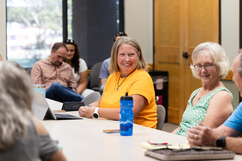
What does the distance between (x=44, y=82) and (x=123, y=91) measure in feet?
8.29

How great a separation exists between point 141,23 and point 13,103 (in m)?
6.63

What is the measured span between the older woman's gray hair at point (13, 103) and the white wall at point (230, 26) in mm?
4899

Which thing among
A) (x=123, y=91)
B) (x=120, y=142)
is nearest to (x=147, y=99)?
(x=123, y=91)

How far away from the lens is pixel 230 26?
589 centimetres

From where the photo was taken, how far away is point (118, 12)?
7.75 m

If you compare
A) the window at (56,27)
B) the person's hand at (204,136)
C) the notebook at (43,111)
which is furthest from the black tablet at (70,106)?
the window at (56,27)

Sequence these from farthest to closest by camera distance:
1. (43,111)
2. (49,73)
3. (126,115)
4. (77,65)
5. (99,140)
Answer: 1. (77,65)
2. (49,73)
3. (43,111)
4. (126,115)
5. (99,140)

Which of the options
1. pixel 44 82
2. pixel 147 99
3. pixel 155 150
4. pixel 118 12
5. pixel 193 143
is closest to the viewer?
pixel 155 150

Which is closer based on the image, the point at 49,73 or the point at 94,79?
the point at 49,73

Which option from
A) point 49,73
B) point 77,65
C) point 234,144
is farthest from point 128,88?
point 77,65

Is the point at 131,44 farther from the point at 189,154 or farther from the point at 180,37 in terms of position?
the point at 180,37

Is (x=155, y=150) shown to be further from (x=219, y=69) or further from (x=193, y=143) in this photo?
(x=219, y=69)

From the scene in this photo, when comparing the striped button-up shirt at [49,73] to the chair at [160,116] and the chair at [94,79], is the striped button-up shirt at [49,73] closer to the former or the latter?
the chair at [94,79]

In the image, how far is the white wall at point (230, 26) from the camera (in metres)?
5.78
